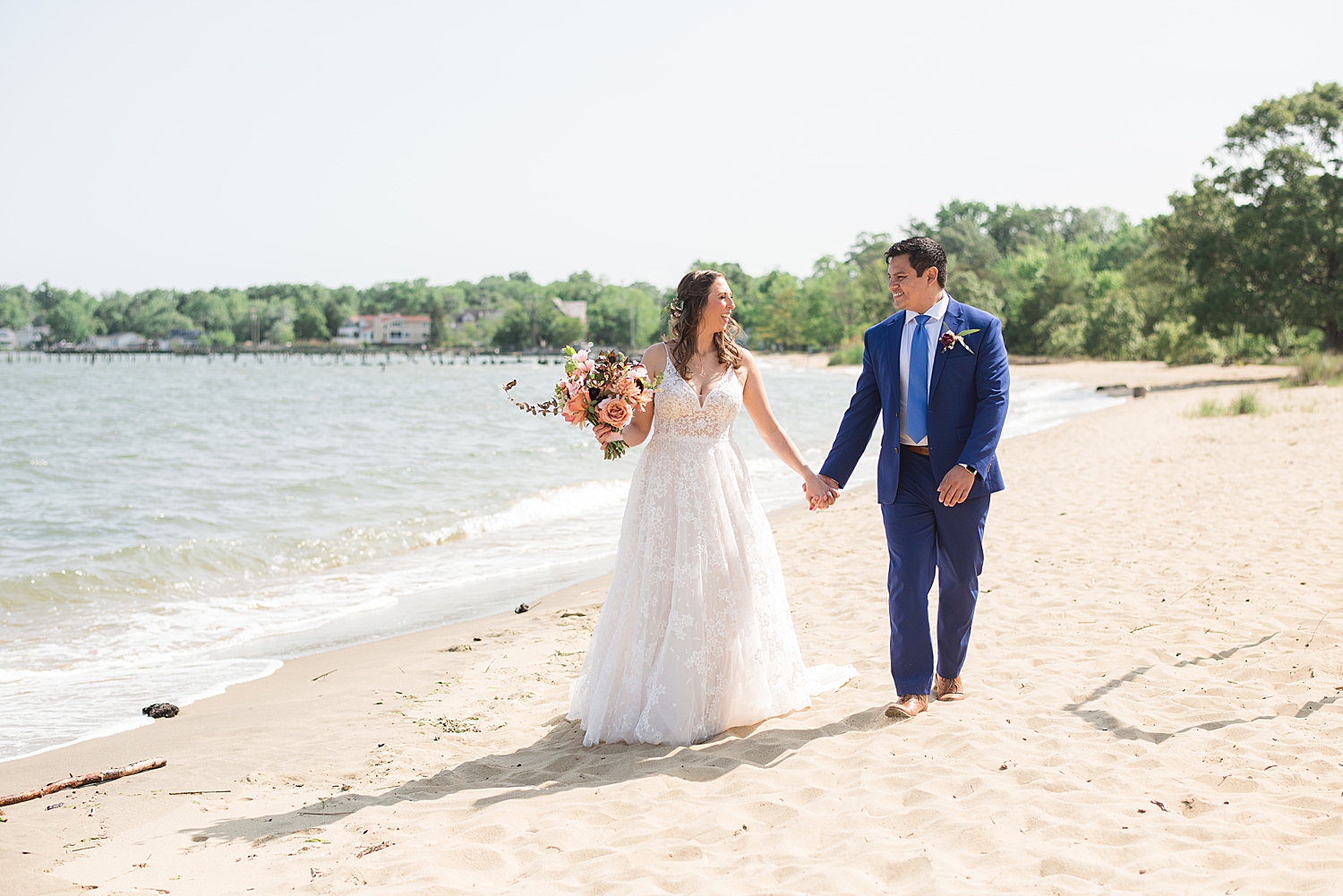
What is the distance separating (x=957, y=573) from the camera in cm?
484

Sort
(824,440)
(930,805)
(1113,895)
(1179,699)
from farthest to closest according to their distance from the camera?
(824,440), (1179,699), (930,805), (1113,895)

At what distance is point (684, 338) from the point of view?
16.1 feet

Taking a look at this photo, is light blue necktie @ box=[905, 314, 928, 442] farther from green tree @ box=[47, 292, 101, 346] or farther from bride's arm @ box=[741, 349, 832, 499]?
green tree @ box=[47, 292, 101, 346]

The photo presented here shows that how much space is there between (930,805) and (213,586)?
358 inches

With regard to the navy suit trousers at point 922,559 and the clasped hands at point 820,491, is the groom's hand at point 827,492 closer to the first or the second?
the clasped hands at point 820,491

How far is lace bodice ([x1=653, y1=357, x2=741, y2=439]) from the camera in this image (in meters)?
4.87

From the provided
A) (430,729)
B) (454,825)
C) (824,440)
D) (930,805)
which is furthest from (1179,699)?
(824,440)

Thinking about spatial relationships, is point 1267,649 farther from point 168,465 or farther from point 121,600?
point 168,465

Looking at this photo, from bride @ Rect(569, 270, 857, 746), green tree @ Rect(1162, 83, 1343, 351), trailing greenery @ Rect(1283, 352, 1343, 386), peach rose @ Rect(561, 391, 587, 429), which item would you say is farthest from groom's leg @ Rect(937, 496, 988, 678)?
green tree @ Rect(1162, 83, 1343, 351)

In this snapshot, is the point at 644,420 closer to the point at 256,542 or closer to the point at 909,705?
the point at 909,705

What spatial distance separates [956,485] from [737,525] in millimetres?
1066

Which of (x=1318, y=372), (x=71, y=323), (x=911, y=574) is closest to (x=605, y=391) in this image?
(x=911, y=574)

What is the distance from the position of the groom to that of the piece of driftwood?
Answer: 147 inches

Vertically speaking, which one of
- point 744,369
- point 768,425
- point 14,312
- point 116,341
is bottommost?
point 768,425
